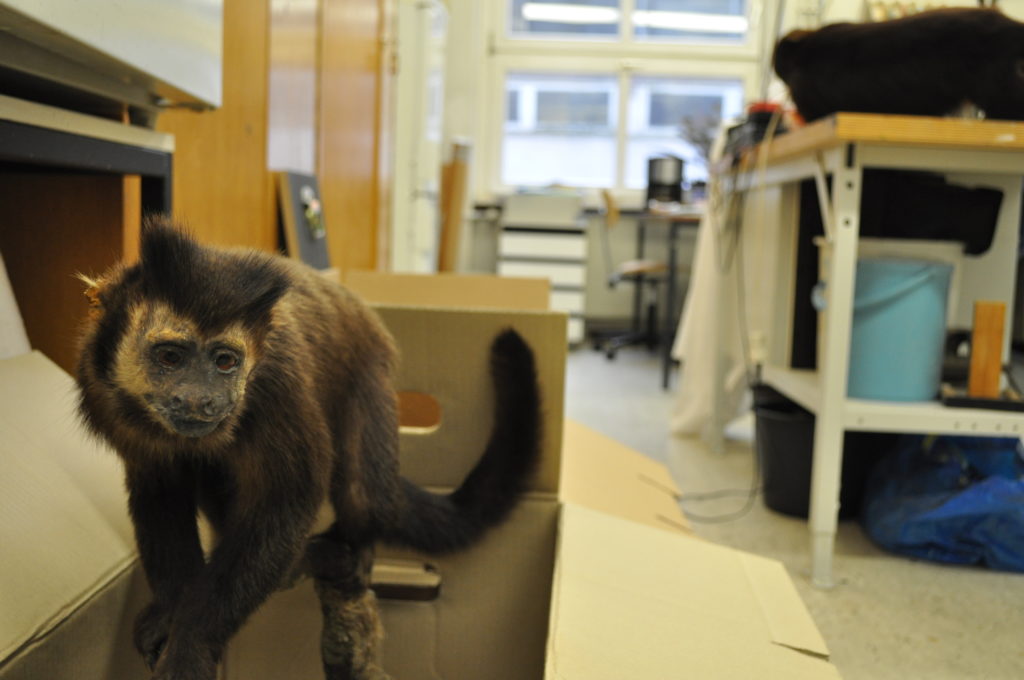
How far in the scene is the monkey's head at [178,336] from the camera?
0.58 meters

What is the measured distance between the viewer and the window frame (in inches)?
246

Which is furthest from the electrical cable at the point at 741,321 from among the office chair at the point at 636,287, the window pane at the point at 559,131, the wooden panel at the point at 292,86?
the window pane at the point at 559,131

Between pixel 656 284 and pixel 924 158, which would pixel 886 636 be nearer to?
pixel 924 158

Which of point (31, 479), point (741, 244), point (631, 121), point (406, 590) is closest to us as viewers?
point (31, 479)

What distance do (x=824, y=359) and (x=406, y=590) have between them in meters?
1.14

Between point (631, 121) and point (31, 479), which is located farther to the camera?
point (631, 121)

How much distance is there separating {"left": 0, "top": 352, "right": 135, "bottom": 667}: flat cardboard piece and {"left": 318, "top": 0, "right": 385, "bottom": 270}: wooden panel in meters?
1.65

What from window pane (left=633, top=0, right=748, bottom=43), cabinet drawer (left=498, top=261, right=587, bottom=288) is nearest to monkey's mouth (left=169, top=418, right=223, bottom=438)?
cabinet drawer (left=498, top=261, right=587, bottom=288)

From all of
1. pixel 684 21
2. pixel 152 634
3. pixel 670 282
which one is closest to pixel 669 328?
pixel 670 282

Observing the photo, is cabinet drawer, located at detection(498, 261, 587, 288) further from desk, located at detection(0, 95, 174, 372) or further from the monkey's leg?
the monkey's leg

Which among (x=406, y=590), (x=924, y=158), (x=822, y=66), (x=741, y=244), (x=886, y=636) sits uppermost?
(x=822, y=66)

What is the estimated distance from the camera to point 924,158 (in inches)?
71.6

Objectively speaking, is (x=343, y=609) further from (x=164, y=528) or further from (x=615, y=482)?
(x=615, y=482)

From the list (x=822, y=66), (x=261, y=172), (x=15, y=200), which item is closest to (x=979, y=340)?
(x=822, y=66)
